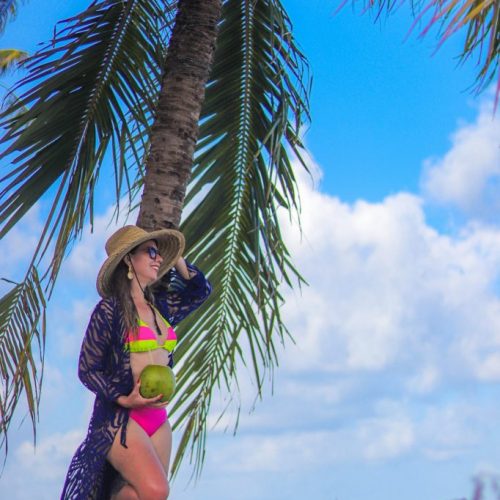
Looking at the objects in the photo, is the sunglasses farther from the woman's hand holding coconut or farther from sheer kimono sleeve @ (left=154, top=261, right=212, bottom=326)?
the woman's hand holding coconut

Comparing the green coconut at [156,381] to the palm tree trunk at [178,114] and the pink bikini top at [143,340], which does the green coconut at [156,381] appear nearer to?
the pink bikini top at [143,340]

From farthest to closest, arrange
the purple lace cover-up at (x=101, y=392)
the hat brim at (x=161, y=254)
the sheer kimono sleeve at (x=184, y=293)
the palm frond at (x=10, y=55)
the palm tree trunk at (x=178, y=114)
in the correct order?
the palm frond at (x=10, y=55), the palm tree trunk at (x=178, y=114), the sheer kimono sleeve at (x=184, y=293), the hat brim at (x=161, y=254), the purple lace cover-up at (x=101, y=392)

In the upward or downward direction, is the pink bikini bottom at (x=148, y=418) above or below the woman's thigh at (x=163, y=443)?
above

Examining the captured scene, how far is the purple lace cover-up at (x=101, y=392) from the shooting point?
4.46 metres

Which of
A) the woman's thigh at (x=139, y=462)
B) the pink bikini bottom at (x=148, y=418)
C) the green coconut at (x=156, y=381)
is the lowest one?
the woman's thigh at (x=139, y=462)

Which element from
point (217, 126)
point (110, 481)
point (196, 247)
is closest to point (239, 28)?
point (217, 126)

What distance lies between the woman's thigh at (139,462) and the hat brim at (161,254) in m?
0.83

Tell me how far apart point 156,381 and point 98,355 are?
0.42 metres

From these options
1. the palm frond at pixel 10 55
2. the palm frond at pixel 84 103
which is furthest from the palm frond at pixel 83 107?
the palm frond at pixel 10 55

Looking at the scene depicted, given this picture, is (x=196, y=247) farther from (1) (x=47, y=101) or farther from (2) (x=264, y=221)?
(1) (x=47, y=101)

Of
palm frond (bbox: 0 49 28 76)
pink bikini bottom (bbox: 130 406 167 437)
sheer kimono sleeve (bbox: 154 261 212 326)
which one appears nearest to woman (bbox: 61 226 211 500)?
pink bikini bottom (bbox: 130 406 167 437)

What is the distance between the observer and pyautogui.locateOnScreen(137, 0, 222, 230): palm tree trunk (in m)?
5.57

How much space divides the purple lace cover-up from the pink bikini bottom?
5cm

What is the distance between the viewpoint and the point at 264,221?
7.07 m
